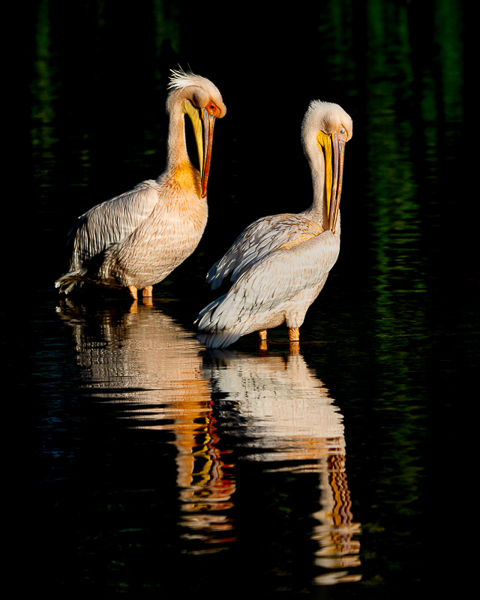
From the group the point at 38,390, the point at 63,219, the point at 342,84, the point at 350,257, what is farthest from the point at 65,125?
the point at 38,390

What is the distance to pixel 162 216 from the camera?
893 cm

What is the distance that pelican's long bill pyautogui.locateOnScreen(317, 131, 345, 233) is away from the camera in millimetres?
7621

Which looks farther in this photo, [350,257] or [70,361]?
[350,257]

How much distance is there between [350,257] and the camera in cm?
1014

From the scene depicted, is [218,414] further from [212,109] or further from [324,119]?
[212,109]

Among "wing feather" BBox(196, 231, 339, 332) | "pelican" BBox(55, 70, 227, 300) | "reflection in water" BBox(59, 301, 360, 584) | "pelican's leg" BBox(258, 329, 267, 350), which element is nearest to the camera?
"reflection in water" BBox(59, 301, 360, 584)

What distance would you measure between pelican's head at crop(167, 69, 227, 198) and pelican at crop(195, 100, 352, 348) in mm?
1506

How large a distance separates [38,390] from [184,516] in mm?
2159

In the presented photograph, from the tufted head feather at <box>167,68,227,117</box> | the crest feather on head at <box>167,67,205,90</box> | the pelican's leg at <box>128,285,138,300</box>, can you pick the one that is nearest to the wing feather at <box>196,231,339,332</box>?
the pelican's leg at <box>128,285,138,300</box>

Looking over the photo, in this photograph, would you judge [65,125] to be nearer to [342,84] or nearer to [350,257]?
[342,84]

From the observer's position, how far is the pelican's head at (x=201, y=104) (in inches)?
357

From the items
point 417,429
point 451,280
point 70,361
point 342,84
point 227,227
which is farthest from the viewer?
point 342,84

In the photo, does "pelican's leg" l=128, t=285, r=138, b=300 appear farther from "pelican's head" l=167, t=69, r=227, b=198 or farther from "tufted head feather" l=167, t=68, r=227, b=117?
"tufted head feather" l=167, t=68, r=227, b=117

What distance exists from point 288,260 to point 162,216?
6.93ft
